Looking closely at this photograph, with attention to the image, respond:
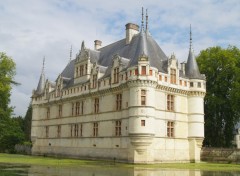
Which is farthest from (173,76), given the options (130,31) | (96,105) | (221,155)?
(221,155)

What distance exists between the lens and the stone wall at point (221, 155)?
102ft

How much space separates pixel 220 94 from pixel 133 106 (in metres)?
15.7

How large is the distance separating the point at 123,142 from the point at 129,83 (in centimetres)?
506

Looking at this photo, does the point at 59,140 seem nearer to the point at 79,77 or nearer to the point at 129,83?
the point at 79,77

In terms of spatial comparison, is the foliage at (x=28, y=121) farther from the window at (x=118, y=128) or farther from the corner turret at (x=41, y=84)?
the window at (x=118, y=128)

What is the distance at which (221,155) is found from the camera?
32.0 meters

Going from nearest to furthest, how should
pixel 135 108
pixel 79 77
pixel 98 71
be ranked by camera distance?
pixel 135 108 < pixel 98 71 < pixel 79 77

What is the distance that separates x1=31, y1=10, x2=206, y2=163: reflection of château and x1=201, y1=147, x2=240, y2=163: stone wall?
2236 mm

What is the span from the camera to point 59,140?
125 feet

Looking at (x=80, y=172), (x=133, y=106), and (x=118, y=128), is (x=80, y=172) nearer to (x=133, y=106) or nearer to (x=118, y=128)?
(x=133, y=106)

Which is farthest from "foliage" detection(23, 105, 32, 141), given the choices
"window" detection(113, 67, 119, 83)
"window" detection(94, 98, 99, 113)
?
"window" detection(113, 67, 119, 83)

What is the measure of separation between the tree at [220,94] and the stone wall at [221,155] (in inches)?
267

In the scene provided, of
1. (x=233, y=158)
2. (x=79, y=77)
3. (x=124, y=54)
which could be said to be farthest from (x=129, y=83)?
(x=233, y=158)

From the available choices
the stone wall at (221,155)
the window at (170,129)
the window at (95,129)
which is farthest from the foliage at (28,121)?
the window at (170,129)
